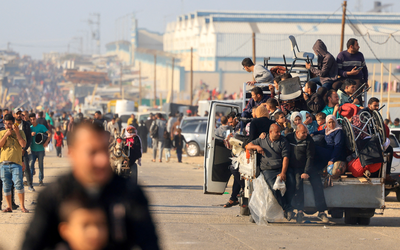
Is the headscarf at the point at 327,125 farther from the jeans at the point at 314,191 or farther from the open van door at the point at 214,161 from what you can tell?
the open van door at the point at 214,161

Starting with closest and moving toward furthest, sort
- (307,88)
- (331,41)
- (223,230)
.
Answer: (223,230) < (307,88) < (331,41)

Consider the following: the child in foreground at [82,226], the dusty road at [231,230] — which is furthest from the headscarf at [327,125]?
the child in foreground at [82,226]

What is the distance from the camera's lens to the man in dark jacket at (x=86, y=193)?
2572 mm

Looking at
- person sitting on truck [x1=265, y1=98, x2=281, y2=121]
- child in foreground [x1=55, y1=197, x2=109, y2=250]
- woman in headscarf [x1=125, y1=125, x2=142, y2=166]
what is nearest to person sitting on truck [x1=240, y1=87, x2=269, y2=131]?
person sitting on truck [x1=265, y1=98, x2=281, y2=121]

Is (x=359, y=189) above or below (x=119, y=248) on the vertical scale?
below

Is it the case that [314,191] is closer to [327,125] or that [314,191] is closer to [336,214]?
[336,214]

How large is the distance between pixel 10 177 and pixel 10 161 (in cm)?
30

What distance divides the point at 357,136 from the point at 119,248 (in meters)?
7.44

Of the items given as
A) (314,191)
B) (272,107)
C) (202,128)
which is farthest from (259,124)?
(202,128)

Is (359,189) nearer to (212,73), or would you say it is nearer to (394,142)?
(394,142)

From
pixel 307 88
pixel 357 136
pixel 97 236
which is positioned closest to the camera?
pixel 97 236

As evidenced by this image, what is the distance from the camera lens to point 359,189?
920cm

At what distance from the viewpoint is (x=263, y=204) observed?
8.91m

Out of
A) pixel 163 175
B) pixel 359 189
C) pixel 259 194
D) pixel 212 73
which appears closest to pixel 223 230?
pixel 259 194
